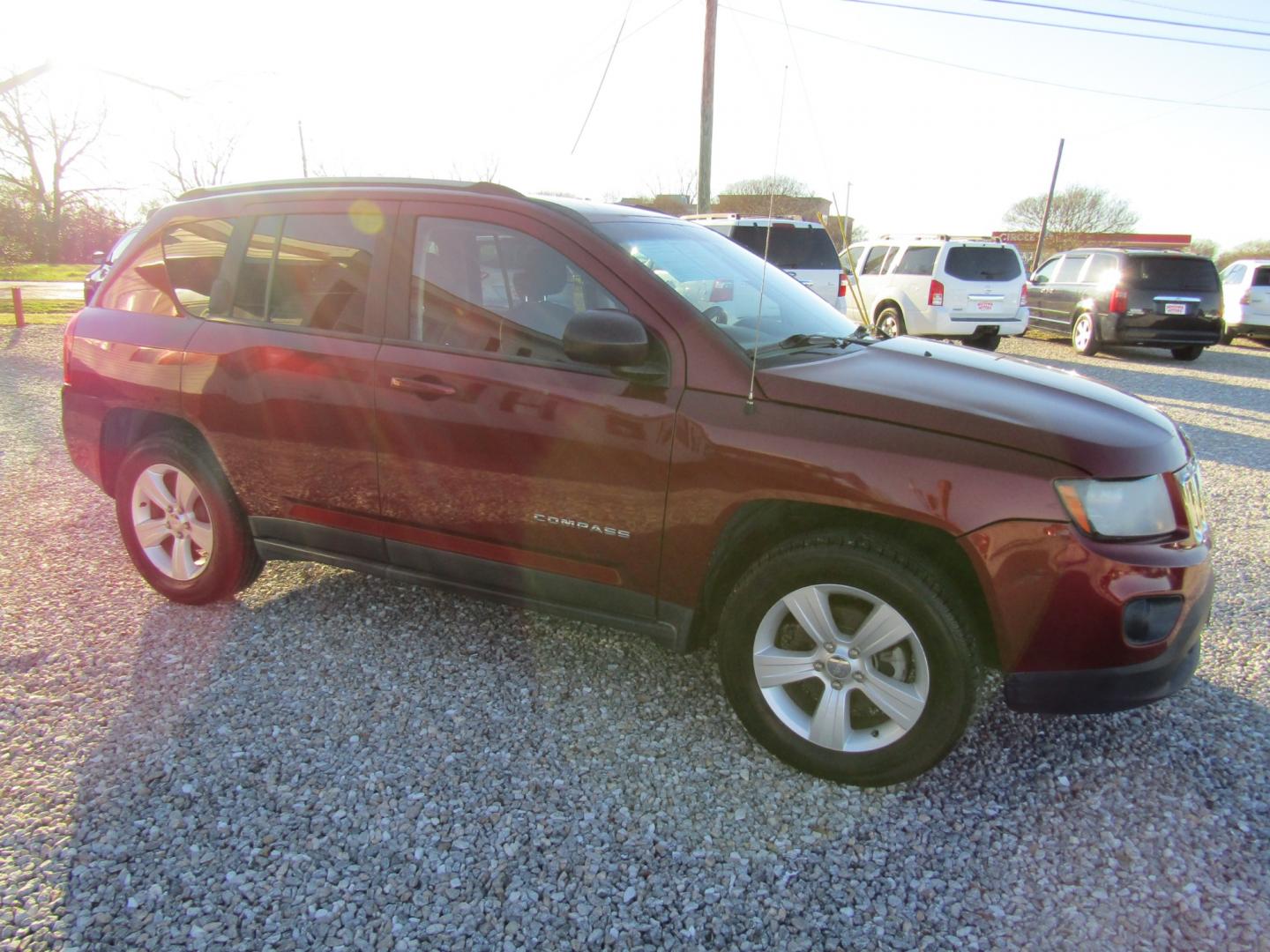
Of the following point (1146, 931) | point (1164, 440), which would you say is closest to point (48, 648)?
point (1146, 931)

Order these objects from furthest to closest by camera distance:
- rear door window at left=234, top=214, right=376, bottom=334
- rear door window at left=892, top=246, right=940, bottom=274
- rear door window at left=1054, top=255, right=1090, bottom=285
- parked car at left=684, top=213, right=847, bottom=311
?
rear door window at left=1054, top=255, right=1090, bottom=285 → rear door window at left=892, top=246, right=940, bottom=274 → parked car at left=684, top=213, right=847, bottom=311 → rear door window at left=234, top=214, right=376, bottom=334

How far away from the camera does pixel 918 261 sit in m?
12.8

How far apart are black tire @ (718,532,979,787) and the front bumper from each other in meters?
0.15

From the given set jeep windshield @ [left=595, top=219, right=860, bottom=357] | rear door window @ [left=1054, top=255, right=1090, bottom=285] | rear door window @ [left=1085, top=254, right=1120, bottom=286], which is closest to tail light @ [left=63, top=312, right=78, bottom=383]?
jeep windshield @ [left=595, top=219, right=860, bottom=357]

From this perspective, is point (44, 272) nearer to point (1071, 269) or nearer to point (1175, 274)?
point (1071, 269)

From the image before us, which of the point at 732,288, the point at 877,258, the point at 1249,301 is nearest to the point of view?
the point at 732,288

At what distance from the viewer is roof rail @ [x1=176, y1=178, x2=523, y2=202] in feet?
10.2

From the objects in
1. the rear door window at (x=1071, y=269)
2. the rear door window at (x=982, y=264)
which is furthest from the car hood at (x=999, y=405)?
the rear door window at (x=1071, y=269)

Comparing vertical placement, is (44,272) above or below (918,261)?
below

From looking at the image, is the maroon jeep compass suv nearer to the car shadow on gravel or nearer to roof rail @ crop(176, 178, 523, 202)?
roof rail @ crop(176, 178, 523, 202)

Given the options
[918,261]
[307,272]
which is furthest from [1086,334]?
[307,272]

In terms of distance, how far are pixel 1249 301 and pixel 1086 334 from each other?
15.8ft

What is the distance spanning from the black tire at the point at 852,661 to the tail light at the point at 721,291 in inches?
40.9

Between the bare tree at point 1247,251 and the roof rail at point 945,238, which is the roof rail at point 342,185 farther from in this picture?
the bare tree at point 1247,251
